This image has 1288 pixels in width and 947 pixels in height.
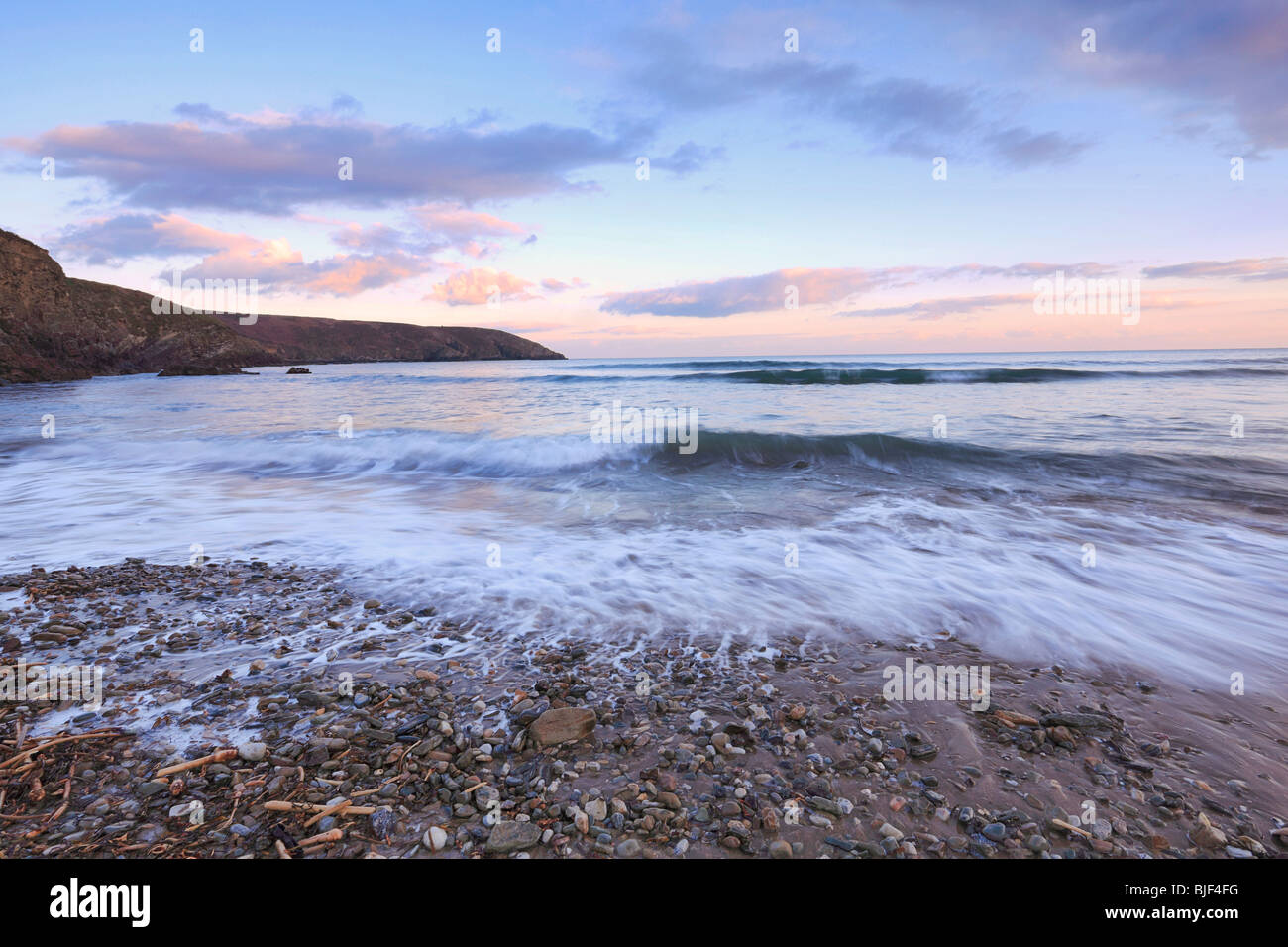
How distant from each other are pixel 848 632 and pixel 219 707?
3.93 meters

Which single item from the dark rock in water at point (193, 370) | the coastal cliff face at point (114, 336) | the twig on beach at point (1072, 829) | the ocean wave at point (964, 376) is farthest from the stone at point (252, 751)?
the dark rock in water at point (193, 370)

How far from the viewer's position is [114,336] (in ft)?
171

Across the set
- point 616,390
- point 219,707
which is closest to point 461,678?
point 219,707

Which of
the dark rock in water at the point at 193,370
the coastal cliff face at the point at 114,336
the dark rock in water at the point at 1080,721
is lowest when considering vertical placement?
the dark rock in water at the point at 1080,721

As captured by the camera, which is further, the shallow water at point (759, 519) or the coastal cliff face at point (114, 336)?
the coastal cliff face at point (114, 336)

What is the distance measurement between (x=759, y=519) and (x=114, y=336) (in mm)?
68443

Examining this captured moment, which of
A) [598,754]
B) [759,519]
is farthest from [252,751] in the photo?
[759,519]

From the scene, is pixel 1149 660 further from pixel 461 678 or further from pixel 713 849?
pixel 461 678

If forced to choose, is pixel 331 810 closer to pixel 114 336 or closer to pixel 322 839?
pixel 322 839

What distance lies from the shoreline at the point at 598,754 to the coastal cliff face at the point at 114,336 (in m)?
49.0

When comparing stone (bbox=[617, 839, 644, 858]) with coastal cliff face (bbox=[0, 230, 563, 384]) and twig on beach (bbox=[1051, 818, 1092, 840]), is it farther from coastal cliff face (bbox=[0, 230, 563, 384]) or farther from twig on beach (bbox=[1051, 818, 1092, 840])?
coastal cliff face (bbox=[0, 230, 563, 384])

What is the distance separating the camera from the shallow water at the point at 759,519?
4.48 metres

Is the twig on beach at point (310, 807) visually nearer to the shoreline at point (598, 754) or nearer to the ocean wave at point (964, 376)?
the shoreline at point (598, 754)

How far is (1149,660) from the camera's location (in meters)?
3.80
